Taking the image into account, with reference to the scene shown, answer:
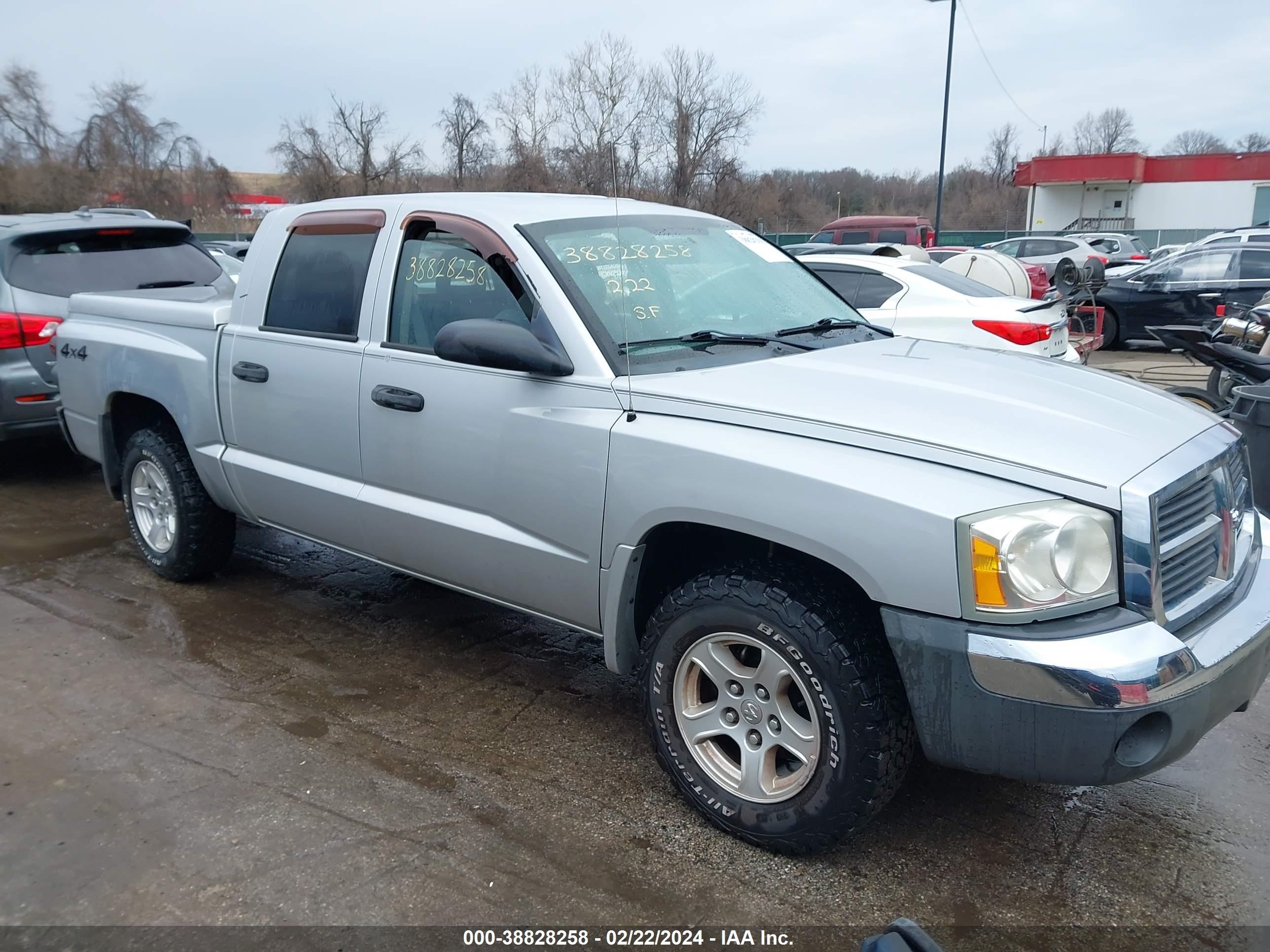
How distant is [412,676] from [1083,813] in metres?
2.59

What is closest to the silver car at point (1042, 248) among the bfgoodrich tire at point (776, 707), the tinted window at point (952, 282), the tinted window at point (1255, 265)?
the tinted window at point (1255, 265)

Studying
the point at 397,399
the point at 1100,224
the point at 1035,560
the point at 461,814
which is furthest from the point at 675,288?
the point at 1100,224

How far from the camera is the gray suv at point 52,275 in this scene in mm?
6715

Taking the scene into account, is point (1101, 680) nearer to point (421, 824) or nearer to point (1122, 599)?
point (1122, 599)

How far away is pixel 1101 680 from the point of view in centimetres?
233

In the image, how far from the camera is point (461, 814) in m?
3.17

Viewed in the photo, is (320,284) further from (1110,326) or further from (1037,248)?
(1037,248)

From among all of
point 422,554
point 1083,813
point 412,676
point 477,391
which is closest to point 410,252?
point 477,391

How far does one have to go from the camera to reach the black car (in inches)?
535

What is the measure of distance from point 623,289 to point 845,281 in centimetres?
487

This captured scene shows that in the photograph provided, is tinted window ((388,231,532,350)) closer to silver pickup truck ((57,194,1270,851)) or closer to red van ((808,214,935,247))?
silver pickup truck ((57,194,1270,851))

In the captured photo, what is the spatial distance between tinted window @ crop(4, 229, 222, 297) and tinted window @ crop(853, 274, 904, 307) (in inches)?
195

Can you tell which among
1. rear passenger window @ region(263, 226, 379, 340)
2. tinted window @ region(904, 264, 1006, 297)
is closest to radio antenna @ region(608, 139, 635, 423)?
rear passenger window @ region(263, 226, 379, 340)

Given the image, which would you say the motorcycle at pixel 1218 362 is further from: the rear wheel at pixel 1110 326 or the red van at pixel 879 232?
the red van at pixel 879 232
